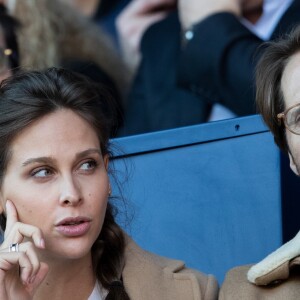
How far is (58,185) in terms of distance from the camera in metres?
2.97

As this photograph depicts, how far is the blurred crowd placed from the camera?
4348mm

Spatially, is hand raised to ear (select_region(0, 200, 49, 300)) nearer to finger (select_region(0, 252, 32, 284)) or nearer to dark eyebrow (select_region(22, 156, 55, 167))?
finger (select_region(0, 252, 32, 284))

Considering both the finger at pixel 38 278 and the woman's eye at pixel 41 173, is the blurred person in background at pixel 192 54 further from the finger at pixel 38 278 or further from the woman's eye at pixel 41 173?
the finger at pixel 38 278

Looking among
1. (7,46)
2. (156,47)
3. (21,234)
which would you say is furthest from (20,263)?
(156,47)

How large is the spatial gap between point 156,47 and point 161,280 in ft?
6.32

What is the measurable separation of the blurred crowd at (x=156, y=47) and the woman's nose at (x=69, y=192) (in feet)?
2.52

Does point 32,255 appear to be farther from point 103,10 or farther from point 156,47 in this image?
point 103,10

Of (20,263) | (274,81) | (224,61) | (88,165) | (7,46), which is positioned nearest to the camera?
(20,263)

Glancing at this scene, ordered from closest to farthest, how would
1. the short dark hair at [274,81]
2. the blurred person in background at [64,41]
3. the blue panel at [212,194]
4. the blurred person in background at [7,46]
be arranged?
the short dark hair at [274,81], the blue panel at [212,194], the blurred person in background at [7,46], the blurred person in background at [64,41]

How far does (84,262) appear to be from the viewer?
3166 millimetres

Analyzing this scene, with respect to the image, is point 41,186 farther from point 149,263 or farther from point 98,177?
point 149,263

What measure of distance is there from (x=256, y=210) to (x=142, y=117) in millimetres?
1319

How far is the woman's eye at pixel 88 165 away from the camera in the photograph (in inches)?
120

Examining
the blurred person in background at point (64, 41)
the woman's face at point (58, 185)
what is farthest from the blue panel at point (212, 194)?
the blurred person in background at point (64, 41)
